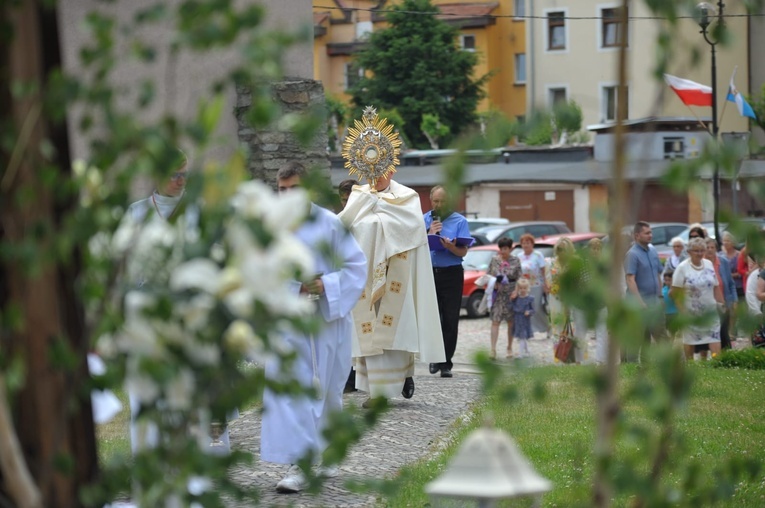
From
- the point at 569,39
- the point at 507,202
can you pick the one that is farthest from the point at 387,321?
the point at 569,39

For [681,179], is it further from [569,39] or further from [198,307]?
[569,39]

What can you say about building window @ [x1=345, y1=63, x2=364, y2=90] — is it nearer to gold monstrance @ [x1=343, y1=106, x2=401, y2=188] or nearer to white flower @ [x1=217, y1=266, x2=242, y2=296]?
gold monstrance @ [x1=343, y1=106, x2=401, y2=188]

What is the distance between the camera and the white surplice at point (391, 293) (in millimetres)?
10609

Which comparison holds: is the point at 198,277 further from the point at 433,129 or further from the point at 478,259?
the point at 433,129

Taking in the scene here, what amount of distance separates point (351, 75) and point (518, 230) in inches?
1294

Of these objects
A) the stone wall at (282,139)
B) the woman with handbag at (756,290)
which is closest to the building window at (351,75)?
the stone wall at (282,139)

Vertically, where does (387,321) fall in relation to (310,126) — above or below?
below

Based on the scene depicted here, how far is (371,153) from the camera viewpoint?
10625 mm

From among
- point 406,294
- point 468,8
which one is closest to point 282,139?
point 406,294

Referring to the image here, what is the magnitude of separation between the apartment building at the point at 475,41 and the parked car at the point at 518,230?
26176 mm

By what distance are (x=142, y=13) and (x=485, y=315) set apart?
907 inches

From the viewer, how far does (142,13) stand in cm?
209

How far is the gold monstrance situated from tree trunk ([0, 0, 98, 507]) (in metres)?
8.31

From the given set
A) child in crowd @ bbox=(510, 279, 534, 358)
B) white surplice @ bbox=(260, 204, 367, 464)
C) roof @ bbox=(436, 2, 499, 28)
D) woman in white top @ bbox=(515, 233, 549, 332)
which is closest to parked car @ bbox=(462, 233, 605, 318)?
woman in white top @ bbox=(515, 233, 549, 332)
